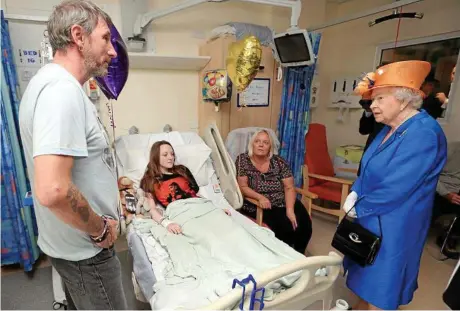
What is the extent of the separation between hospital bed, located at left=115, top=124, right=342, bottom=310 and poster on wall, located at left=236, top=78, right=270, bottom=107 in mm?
519

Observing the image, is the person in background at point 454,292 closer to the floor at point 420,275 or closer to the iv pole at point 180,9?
the floor at point 420,275

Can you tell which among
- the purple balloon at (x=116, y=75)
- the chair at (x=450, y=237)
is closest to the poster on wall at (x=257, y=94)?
the purple balloon at (x=116, y=75)

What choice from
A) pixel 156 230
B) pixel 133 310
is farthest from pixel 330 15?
pixel 133 310

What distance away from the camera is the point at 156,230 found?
1821 millimetres

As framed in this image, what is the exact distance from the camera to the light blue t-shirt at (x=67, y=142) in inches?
29.8

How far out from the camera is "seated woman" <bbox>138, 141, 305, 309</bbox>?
129 cm

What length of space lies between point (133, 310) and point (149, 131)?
162 cm

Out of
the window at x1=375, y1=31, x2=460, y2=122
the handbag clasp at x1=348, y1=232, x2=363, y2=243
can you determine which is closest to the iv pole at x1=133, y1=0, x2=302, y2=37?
the window at x1=375, y1=31, x2=460, y2=122

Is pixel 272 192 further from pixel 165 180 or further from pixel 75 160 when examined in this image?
pixel 75 160

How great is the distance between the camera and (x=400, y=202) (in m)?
1.48

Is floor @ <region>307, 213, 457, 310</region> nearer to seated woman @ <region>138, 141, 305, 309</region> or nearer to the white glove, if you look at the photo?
the white glove

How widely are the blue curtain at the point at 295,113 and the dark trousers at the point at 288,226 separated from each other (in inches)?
33.7

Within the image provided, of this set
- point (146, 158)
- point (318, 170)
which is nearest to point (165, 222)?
point (146, 158)

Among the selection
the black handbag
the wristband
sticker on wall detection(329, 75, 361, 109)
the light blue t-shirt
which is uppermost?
sticker on wall detection(329, 75, 361, 109)
